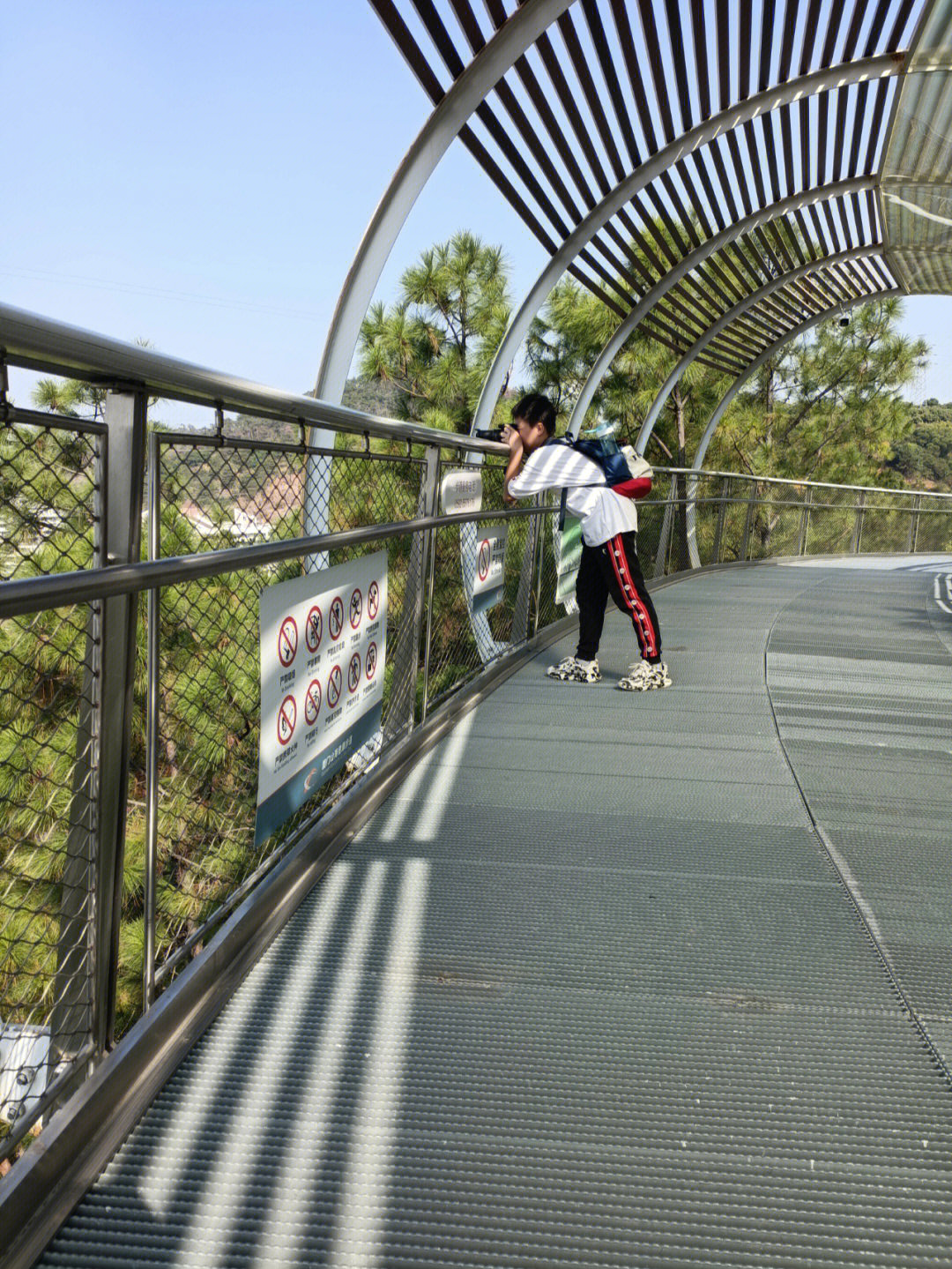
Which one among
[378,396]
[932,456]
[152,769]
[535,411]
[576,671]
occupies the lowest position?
[576,671]

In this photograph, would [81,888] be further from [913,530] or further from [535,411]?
[913,530]

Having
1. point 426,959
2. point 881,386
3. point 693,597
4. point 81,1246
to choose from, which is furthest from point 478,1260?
point 881,386

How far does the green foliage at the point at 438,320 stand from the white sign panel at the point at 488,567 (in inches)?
784

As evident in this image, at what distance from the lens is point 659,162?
870 cm

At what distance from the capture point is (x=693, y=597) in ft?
33.3

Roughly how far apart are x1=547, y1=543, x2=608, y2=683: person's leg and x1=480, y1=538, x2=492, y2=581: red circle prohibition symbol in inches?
21.2

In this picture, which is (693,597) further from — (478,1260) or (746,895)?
(478,1260)

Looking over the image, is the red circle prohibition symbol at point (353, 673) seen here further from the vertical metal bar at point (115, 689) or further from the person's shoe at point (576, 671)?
the person's shoe at point (576, 671)

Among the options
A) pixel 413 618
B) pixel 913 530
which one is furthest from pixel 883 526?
pixel 413 618

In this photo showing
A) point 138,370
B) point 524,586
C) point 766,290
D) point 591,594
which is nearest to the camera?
point 138,370

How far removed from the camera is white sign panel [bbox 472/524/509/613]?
5.07m

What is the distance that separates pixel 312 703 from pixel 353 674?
37 centimetres

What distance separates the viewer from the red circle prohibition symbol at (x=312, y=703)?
2506 mm

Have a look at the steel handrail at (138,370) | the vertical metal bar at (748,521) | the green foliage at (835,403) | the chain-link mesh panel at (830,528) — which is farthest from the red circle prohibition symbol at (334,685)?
the green foliage at (835,403)
